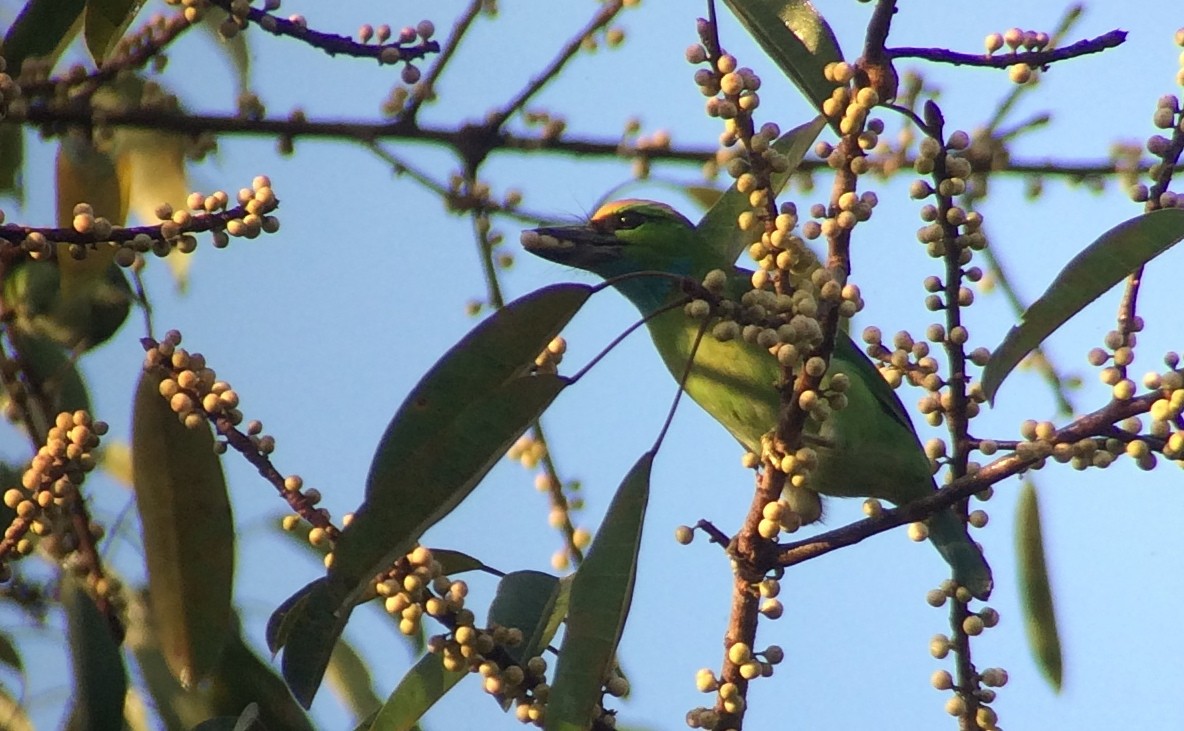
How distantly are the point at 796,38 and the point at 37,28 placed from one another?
129 centimetres

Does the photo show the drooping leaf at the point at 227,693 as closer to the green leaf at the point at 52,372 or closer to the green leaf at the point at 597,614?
the green leaf at the point at 52,372

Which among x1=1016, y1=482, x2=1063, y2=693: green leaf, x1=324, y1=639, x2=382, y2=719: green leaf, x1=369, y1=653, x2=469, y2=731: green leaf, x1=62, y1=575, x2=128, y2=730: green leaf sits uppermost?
x1=1016, y1=482, x2=1063, y2=693: green leaf

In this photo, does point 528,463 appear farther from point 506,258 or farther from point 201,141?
point 201,141

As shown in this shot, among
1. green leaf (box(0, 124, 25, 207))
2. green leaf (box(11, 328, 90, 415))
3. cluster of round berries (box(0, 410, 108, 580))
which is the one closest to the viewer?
cluster of round berries (box(0, 410, 108, 580))

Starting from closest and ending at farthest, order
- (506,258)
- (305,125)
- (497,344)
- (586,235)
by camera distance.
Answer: (497,344), (305,125), (506,258), (586,235)

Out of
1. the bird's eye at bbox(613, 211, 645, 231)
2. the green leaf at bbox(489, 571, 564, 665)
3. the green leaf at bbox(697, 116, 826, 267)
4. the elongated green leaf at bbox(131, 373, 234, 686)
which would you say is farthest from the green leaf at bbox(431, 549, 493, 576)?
the bird's eye at bbox(613, 211, 645, 231)

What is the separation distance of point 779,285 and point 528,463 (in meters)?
0.85

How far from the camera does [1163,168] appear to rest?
1.81 metres

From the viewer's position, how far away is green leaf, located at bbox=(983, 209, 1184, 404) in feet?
5.55

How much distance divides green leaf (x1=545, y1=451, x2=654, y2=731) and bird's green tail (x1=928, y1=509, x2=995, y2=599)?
0.54 m

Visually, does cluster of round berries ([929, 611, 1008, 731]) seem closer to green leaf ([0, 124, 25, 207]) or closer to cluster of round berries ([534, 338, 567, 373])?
cluster of round berries ([534, 338, 567, 373])

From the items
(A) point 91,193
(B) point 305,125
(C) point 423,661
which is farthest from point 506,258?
(C) point 423,661

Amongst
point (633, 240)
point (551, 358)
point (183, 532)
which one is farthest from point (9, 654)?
point (633, 240)

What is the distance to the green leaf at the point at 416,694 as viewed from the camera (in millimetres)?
1948
